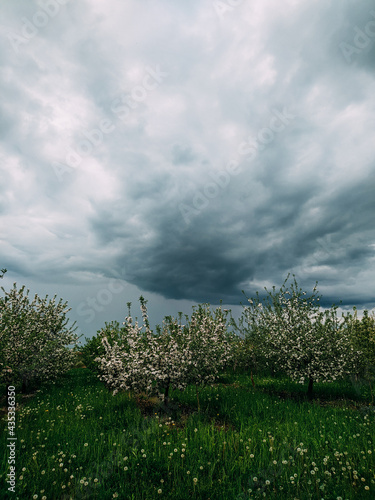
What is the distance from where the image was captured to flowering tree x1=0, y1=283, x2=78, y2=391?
13.6 meters

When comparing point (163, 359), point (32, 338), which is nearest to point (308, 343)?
point (163, 359)

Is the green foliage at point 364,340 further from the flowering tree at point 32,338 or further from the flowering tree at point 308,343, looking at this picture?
the flowering tree at point 32,338

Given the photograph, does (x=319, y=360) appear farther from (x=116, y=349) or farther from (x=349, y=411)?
(x=116, y=349)

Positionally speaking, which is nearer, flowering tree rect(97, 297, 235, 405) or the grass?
the grass

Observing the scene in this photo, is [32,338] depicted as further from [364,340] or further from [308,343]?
[364,340]

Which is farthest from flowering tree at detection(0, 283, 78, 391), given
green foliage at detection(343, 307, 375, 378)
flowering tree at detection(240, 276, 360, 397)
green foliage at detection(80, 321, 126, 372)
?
green foliage at detection(343, 307, 375, 378)

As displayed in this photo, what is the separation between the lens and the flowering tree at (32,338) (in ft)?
44.8

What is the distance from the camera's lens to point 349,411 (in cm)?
1073

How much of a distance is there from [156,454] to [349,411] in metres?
8.62

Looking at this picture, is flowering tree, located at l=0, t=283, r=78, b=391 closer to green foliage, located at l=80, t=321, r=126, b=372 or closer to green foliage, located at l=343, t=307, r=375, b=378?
green foliage, located at l=80, t=321, r=126, b=372

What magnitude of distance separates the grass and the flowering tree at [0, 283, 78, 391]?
161 inches

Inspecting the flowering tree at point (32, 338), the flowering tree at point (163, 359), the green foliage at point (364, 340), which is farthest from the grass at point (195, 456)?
the green foliage at point (364, 340)

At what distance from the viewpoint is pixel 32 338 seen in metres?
14.4

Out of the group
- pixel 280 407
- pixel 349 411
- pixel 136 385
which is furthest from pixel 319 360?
pixel 136 385
